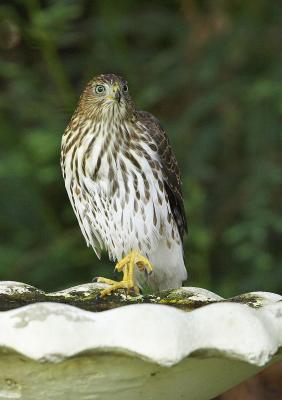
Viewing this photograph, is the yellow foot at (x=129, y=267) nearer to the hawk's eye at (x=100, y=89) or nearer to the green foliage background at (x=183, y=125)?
the hawk's eye at (x=100, y=89)

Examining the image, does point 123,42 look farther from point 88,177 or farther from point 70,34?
point 88,177

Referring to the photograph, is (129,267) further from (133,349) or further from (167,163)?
(133,349)

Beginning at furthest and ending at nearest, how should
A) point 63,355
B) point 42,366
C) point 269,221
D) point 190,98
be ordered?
point 190,98, point 269,221, point 42,366, point 63,355

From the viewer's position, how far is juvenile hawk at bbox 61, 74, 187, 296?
4129 mm

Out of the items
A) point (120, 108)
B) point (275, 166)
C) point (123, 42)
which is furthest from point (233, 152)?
point (120, 108)

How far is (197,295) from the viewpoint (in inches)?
129

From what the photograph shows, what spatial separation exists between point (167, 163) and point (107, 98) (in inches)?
15.8

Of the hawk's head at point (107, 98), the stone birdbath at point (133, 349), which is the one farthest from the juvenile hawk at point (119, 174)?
the stone birdbath at point (133, 349)

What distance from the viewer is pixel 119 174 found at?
412 cm

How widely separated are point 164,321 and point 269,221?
323 centimetres

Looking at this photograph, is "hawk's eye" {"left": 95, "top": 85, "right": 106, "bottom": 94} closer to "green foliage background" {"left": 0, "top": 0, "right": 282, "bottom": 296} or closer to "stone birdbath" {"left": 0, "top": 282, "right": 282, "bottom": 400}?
"green foliage background" {"left": 0, "top": 0, "right": 282, "bottom": 296}

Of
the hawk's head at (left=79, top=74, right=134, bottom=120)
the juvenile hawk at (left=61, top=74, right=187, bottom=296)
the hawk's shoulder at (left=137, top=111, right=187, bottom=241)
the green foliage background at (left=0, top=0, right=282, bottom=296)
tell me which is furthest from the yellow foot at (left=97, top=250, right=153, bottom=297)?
the green foliage background at (left=0, top=0, right=282, bottom=296)

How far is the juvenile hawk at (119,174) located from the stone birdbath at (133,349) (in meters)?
1.28

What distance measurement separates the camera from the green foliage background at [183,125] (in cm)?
583
